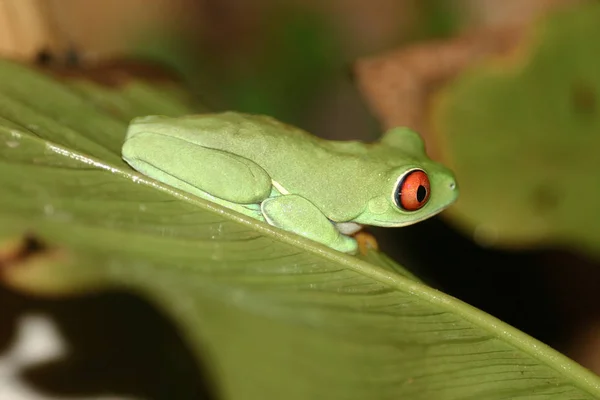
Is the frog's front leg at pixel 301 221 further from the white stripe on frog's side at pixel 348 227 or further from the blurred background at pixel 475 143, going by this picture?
the blurred background at pixel 475 143

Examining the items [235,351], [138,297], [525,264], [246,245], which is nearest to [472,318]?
[246,245]

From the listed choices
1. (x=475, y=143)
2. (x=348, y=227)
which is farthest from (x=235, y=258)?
(x=475, y=143)

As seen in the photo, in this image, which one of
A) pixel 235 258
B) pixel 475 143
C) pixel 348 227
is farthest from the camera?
pixel 475 143

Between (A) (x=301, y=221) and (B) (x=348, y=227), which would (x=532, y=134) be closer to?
(B) (x=348, y=227)

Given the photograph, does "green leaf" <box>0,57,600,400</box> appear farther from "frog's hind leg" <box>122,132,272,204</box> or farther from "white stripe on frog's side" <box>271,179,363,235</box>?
"white stripe on frog's side" <box>271,179,363,235</box>

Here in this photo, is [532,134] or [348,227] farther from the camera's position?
[532,134]

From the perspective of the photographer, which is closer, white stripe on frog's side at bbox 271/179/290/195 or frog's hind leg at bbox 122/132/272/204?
frog's hind leg at bbox 122/132/272/204

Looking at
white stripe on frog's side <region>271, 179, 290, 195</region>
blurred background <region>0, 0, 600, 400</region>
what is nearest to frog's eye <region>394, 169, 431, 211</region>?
white stripe on frog's side <region>271, 179, 290, 195</region>

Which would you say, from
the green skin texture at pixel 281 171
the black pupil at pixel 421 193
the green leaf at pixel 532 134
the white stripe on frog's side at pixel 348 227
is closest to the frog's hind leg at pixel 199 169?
the green skin texture at pixel 281 171

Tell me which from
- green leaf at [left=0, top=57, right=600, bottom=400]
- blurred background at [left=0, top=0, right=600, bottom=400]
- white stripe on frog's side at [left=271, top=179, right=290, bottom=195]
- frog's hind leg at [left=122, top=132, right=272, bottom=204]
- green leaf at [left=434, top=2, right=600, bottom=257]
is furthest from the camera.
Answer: green leaf at [left=434, top=2, right=600, bottom=257]
